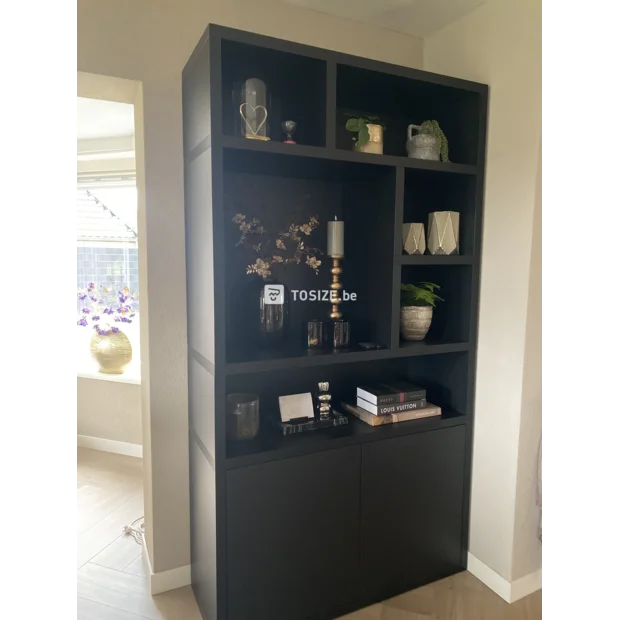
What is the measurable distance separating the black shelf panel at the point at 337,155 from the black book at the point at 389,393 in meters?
0.91

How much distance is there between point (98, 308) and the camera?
3.64 metres

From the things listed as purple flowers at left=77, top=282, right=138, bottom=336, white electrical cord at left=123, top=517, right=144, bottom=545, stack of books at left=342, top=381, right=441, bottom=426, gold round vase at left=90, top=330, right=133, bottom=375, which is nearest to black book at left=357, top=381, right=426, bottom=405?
stack of books at left=342, top=381, right=441, bottom=426

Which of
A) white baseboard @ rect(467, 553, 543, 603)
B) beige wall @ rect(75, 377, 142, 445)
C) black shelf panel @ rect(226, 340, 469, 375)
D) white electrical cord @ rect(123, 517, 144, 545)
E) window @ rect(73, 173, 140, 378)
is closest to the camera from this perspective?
black shelf panel @ rect(226, 340, 469, 375)

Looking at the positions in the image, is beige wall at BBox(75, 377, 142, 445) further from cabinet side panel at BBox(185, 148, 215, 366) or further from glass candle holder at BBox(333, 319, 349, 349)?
glass candle holder at BBox(333, 319, 349, 349)

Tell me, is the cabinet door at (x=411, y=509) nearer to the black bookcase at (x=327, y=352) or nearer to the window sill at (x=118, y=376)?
the black bookcase at (x=327, y=352)

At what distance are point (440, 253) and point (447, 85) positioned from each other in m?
0.66

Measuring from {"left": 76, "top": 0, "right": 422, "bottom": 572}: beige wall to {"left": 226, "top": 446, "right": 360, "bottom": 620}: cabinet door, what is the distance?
18.5 inches

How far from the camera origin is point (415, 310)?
1.99 metres

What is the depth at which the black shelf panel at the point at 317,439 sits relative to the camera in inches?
65.3

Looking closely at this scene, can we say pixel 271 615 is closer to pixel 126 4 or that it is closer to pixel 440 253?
pixel 440 253

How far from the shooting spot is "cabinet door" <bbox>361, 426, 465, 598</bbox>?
6.20ft

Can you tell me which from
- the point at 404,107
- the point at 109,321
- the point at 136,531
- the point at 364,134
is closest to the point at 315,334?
the point at 364,134

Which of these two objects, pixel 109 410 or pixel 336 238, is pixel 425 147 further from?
pixel 109 410
